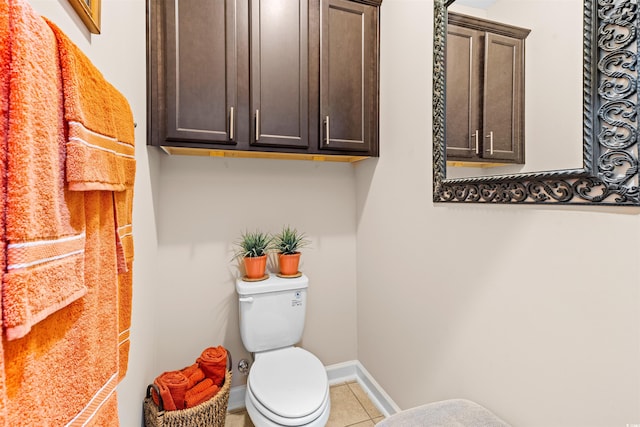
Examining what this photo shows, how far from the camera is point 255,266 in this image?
1.60 meters

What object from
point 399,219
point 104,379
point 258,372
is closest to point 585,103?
point 399,219

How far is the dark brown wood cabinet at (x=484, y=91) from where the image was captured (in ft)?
2.97

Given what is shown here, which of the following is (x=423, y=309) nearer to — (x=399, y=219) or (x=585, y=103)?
(x=399, y=219)

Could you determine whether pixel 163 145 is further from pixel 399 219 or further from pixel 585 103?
pixel 585 103

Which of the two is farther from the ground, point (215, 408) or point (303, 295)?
point (303, 295)

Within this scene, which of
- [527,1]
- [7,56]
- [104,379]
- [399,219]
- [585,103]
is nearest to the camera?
[7,56]

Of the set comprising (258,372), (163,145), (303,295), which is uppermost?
(163,145)

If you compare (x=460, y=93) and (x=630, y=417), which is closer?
(x=630, y=417)

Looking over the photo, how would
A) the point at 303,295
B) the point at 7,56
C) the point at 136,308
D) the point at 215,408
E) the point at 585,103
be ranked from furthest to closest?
the point at 303,295 < the point at 215,408 < the point at 136,308 < the point at 585,103 < the point at 7,56

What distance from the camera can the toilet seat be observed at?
1133 millimetres

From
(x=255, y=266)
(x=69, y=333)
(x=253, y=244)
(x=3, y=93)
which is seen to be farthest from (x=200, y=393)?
(x=3, y=93)

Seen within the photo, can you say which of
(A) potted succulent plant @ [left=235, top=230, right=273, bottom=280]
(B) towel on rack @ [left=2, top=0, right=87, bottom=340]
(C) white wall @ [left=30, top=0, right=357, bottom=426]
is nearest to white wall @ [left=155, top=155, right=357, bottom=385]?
(C) white wall @ [left=30, top=0, right=357, bottom=426]

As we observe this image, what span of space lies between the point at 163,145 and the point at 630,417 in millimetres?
1761

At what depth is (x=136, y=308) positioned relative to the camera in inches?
43.9
